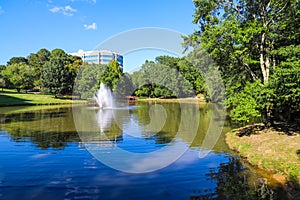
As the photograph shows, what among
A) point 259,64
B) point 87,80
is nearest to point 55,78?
point 87,80

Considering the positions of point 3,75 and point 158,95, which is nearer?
point 3,75

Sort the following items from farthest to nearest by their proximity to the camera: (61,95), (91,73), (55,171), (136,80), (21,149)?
1. (136,80)
2. (91,73)
3. (61,95)
4. (21,149)
5. (55,171)

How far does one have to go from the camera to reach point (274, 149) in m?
13.1

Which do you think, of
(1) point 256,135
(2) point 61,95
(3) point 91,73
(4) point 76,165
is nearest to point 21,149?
(4) point 76,165

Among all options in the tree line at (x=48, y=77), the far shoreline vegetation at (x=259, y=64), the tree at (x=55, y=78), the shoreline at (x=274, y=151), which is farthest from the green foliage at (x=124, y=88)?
the shoreline at (x=274, y=151)

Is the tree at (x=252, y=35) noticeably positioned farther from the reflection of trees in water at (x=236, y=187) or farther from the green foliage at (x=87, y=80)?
the green foliage at (x=87, y=80)

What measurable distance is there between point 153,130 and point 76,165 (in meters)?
11.6

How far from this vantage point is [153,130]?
23.0 m

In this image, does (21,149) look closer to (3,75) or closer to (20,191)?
(20,191)

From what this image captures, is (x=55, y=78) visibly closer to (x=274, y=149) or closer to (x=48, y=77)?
(x=48, y=77)

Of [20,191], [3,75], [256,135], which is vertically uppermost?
[3,75]

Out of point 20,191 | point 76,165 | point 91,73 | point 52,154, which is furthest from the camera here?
point 91,73

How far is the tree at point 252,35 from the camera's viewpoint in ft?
54.0

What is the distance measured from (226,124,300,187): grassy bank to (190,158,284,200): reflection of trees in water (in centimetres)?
118
